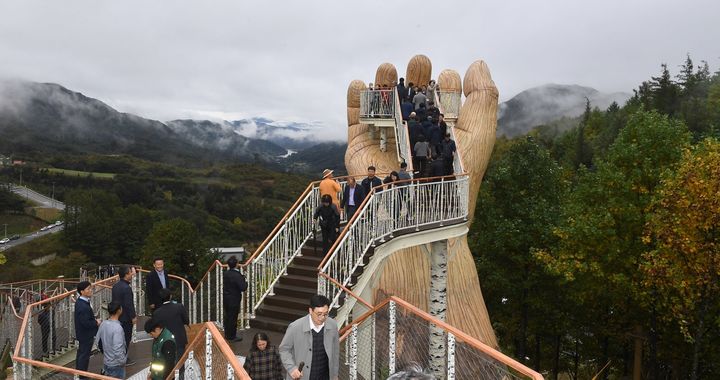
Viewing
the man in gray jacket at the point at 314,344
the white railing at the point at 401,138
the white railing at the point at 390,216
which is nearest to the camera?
the man in gray jacket at the point at 314,344

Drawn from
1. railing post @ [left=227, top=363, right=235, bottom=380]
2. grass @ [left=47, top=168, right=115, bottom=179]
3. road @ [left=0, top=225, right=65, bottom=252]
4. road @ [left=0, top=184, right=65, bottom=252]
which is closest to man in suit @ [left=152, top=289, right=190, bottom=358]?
railing post @ [left=227, top=363, right=235, bottom=380]

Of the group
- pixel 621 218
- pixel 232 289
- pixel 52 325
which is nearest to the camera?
pixel 232 289

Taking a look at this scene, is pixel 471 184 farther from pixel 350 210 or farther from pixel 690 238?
pixel 350 210

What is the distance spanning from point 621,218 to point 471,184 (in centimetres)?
495

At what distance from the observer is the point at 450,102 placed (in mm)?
21031

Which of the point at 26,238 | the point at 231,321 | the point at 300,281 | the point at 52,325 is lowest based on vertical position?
the point at 26,238

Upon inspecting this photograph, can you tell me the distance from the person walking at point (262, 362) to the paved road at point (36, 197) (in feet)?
458

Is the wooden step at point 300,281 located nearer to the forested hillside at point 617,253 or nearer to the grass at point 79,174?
the forested hillside at point 617,253

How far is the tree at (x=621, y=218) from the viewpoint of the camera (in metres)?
16.7

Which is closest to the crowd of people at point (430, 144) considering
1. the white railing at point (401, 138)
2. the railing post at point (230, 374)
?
the white railing at point (401, 138)

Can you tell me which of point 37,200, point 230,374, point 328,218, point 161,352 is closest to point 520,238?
point 328,218

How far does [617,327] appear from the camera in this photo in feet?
64.4

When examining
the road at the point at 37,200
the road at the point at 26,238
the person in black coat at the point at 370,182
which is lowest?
the road at the point at 26,238

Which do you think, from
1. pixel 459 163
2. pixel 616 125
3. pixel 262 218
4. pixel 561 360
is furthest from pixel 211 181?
pixel 459 163
